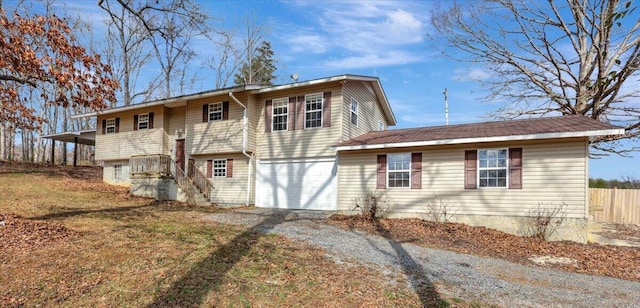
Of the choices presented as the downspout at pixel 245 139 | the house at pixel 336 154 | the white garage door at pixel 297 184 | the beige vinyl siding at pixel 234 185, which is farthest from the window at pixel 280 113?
the beige vinyl siding at pixel 234 185

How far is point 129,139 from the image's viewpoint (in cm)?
1975

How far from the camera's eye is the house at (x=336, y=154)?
35.3 feet

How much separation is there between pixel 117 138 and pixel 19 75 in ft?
41.0

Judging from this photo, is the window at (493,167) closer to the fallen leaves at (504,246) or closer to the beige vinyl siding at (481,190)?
the beige vinyl siding at (481,190)

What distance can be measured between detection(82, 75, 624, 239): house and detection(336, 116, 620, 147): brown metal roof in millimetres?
40

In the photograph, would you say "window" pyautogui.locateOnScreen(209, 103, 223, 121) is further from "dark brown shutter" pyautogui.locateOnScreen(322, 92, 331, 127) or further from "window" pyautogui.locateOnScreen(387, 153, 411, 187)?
"window" pyautogui.locateOnScreen(387, 153, 411, 187)

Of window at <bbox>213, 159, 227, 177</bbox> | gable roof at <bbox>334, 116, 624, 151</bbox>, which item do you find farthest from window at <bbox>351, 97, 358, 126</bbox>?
window at <bbox>213, 159, 227, 177</bbox>

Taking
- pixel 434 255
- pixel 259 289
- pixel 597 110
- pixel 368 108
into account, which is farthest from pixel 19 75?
pixel 597 110

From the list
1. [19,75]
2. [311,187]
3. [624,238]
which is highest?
[19,75]

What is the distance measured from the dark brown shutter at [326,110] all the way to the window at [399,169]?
9.89 ft

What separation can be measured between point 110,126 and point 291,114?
40.3 ft

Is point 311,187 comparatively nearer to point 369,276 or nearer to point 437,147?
point 437,147

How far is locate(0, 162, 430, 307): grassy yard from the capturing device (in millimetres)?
5105

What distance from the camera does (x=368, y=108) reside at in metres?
17.3
